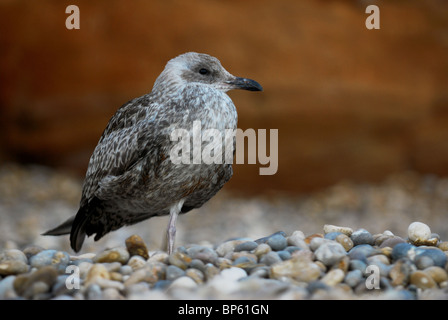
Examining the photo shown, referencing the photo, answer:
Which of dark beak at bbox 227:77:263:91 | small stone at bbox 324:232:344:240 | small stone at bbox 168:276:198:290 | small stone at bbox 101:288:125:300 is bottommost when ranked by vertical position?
small stone at bbox 101:288:125:300

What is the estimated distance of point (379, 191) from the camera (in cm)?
754

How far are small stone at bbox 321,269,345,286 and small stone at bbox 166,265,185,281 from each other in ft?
1.77

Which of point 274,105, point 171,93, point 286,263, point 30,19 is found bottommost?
point 286,263

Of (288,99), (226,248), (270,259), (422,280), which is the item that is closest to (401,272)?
(422,280)

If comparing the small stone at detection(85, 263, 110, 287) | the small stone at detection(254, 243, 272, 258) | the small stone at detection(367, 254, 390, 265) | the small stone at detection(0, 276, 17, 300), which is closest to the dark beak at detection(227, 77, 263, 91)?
the small stone at detection(254, 243, 272, 258)

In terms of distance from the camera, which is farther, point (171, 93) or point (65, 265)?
point (171, 93)

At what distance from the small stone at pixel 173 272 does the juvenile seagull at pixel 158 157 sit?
1.70 feet

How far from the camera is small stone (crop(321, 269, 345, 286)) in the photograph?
1.97m

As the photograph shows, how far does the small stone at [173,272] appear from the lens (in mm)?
2051

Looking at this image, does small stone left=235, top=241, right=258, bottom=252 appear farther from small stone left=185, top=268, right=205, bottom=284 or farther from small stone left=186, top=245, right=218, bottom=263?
small stone left=185, top=268, right=205, bottom=284

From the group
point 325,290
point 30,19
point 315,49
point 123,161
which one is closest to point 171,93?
point 123,161

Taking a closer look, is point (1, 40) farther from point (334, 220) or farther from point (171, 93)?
point (171, 93)

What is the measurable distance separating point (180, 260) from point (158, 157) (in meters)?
0.54

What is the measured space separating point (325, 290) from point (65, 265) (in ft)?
3.71
